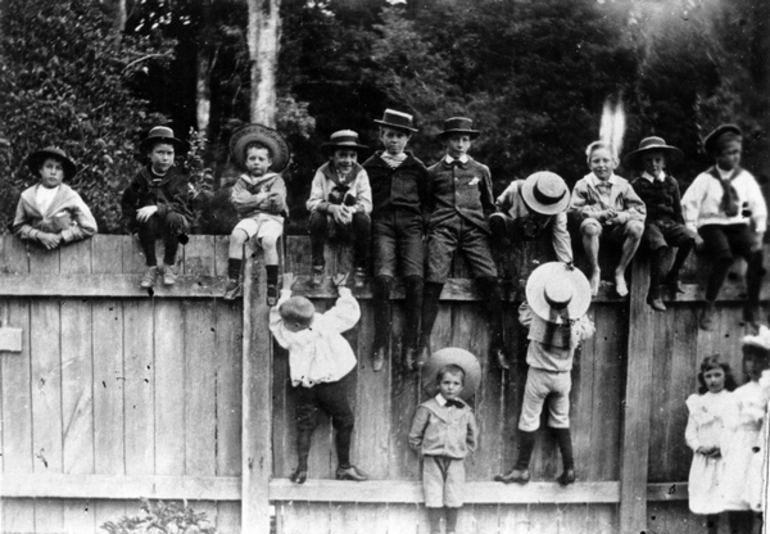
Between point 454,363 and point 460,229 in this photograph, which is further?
point 460,229

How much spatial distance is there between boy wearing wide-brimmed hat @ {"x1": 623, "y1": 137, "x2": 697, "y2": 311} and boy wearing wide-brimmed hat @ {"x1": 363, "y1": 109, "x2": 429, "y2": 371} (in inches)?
62.7

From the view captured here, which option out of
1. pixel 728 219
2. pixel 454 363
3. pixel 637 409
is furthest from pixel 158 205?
pixel 728 219

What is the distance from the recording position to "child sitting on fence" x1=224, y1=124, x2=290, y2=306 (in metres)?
4.30

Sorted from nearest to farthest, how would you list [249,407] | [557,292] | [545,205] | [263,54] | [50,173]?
[557,292] < [545,205] < [249,407] < [50,173] < [263,54]

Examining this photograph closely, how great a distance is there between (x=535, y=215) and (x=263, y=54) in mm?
2641

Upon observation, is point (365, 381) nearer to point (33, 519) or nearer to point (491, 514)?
point (491, 514)

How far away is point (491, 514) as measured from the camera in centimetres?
458

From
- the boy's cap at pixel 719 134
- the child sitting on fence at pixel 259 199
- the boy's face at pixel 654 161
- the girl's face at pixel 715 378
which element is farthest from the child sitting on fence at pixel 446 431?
the boy's cap at pixel 719 134

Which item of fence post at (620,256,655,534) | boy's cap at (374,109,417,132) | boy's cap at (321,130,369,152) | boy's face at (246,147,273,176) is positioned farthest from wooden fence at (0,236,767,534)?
boy's cap at (374,109,417,132)

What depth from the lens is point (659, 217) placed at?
179 inches

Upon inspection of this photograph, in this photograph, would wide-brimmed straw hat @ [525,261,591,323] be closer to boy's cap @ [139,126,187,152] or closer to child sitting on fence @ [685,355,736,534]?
child sitting on fence @ [685,355,736,534]

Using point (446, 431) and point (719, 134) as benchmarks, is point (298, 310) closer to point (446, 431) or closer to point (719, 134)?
point (446, 431)

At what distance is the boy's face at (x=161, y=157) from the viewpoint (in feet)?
15.0

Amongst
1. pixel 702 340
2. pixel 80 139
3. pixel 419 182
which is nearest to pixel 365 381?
pixel 419 182
